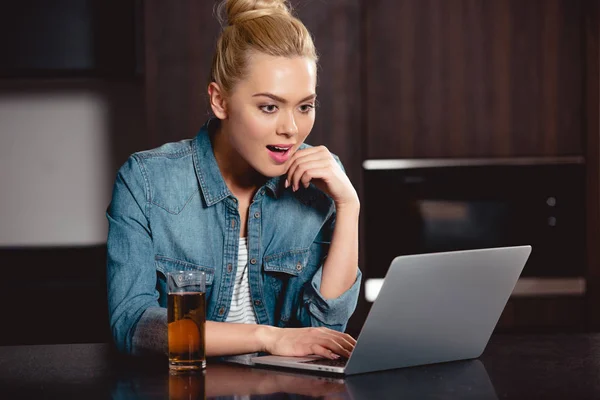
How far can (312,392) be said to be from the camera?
1.12 metres

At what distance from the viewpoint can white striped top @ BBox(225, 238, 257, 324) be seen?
1.81 meters

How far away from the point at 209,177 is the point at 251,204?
0.34ft

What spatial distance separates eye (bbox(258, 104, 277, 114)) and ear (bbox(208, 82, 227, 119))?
133 millimetres

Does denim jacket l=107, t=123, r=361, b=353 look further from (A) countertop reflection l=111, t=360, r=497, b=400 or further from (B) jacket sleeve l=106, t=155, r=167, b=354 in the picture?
(A) countertop reflection l=111, t=360, r=497, b=400

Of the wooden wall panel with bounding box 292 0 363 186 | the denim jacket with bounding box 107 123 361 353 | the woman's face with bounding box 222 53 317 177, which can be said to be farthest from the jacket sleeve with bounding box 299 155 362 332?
the wooden wall panel with bounding box 292 0 363 186

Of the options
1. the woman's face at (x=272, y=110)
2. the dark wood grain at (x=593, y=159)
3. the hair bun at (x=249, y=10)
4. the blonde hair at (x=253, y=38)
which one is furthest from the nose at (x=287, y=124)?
the dark wood grain at (x=593, y=159)

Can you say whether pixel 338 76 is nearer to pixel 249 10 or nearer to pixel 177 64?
pixel 177 64

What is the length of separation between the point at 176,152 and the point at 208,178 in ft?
0.29

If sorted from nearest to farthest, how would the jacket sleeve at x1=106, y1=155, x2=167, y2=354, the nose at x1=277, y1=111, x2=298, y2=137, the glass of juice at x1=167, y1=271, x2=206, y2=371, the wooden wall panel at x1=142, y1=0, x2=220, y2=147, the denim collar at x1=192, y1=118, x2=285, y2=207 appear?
1. the glass of juice at x1=167, y1=271, x2=206, y2=371
2. the jacket sleeve at x1=106, y1=155, x2=167, y2=354
3. the nose at x1=277, y1=111, x2=298, y2=137
4. the denim collar at x1=192, y1=118, x2=285, y2=207
5. the wooden wall panel at x1=142, y1=0, x2=220, y2=147

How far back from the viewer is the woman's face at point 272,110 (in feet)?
5.50

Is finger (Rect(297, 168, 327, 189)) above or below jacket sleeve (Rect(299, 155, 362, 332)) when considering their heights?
above

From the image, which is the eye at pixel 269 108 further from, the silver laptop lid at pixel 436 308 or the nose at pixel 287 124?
the silver laptop lid at pixel 436 308

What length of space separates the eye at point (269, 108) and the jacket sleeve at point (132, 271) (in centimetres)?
26

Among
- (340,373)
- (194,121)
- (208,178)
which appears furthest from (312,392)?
(194,121)
